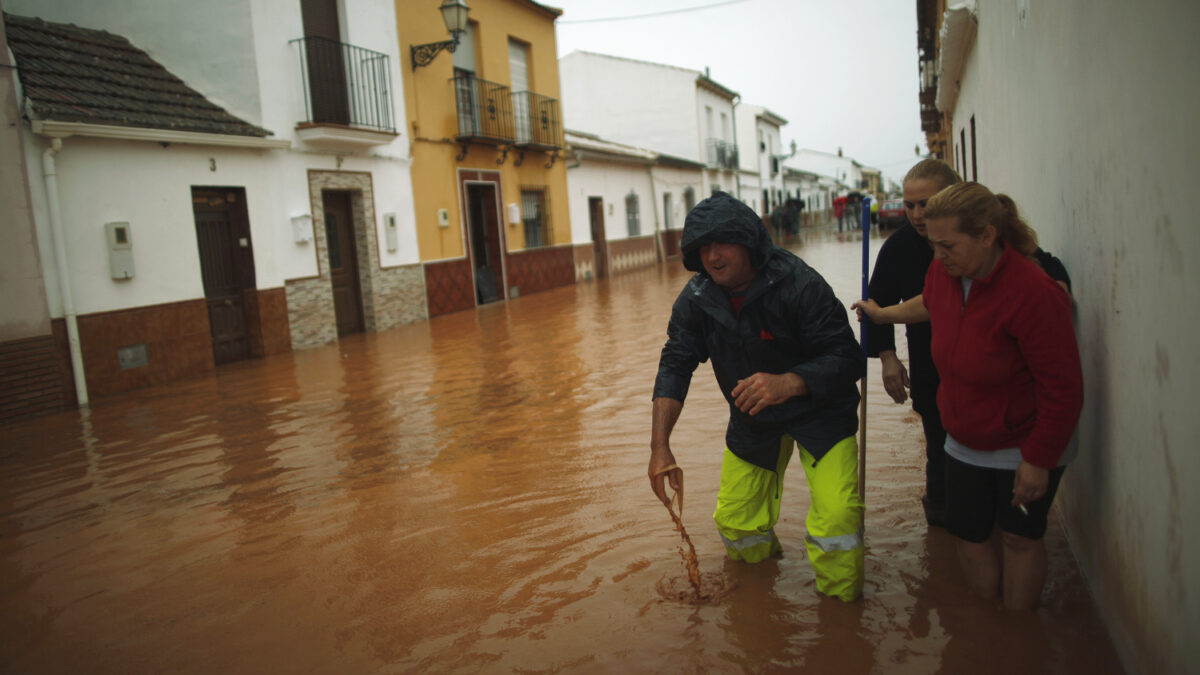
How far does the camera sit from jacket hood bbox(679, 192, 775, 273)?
2764 mm

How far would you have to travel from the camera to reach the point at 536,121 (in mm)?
18719

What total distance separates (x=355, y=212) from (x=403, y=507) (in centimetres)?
1007

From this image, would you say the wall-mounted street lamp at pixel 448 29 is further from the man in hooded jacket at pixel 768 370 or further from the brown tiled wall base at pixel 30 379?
the man in hooded jacket at pixel 768 370

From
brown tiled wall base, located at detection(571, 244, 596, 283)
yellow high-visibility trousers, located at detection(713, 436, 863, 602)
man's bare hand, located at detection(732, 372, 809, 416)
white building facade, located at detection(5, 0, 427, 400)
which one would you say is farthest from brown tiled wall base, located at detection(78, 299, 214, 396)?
brown tiled wall base, located at detection(571, 244, 596, 283)

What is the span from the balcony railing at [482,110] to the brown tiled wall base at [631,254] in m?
7.06

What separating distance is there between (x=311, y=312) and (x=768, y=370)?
10129 mm

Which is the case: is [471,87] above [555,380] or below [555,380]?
above

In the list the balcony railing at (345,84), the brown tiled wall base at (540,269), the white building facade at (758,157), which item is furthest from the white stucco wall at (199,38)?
the white building facade at (758,157)

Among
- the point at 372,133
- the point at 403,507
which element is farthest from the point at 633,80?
the point at 403,507

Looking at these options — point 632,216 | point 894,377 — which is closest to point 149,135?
point 894,377

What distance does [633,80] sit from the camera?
32.3m

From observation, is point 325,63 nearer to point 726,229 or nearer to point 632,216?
point 726,229

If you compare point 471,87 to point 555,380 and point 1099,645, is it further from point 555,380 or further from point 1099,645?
point 1099,645

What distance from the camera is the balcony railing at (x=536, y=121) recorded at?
18188 millimetres
